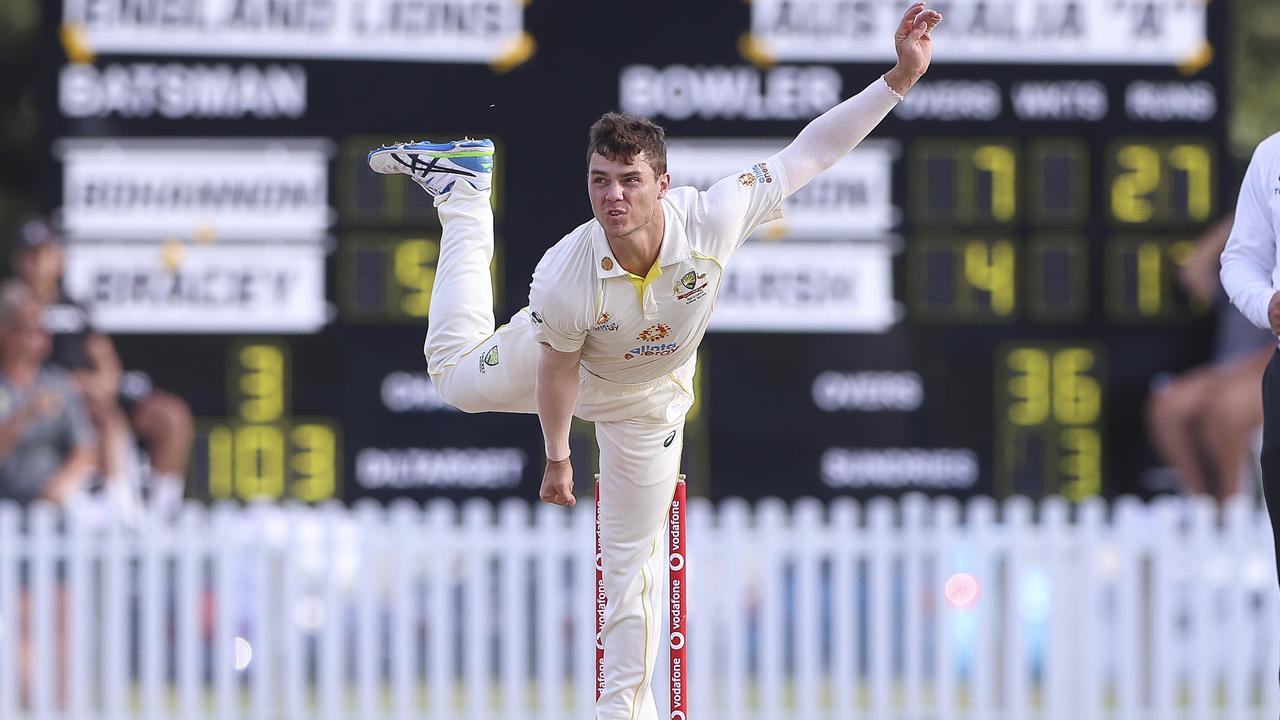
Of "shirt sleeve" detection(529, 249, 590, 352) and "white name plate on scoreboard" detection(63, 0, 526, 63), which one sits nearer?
"shirt sleeve" detection(529, 249, 590, 352)

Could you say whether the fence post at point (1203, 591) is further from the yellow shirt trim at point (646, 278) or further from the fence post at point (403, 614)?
the yellow shirt trim at point (646, 278)

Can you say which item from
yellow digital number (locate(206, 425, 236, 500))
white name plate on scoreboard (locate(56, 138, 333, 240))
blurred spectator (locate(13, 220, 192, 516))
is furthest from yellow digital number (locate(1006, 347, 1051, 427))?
blurred spectator (locate(13, 220, 192, 516))

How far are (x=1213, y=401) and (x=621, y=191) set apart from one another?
5.82m

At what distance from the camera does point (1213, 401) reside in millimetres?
9273

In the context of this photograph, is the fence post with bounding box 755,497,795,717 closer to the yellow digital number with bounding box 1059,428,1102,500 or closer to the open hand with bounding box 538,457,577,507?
the yellow digital number with bounding box 1059,428,1102,500

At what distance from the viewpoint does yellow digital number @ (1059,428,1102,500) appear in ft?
30.3

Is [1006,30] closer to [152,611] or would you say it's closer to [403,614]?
[403,614]

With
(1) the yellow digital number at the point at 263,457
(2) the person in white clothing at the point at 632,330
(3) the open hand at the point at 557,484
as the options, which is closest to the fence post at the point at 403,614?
(1) the yellow digital number at the point at 263,457

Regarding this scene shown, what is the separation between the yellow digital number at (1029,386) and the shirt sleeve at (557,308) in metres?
5.06

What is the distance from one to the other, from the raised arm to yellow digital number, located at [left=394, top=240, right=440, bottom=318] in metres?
4.51

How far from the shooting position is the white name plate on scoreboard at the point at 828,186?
29.8ft

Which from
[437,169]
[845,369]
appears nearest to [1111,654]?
[845,369]

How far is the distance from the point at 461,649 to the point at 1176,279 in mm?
4201

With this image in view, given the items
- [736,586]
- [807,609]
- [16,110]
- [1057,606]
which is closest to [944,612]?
[1057,606]
